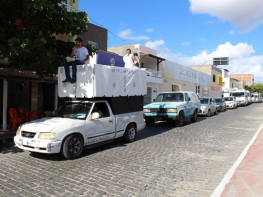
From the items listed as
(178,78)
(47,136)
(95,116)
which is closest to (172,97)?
(95,116)

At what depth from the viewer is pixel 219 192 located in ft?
13.0

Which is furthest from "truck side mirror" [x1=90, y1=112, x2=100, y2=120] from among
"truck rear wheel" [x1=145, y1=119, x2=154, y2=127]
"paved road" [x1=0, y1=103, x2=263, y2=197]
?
"truck rear wheel" [x1=145, y1=119, x2=154, y2=127]

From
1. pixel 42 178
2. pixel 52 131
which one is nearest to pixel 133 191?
pixel 42 178

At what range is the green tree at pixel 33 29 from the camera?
662cm

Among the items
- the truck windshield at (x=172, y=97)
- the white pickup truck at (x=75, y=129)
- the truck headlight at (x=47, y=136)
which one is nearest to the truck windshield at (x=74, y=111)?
the white pickup truck at (x=75, y=129)

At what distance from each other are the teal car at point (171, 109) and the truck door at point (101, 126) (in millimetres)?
4794

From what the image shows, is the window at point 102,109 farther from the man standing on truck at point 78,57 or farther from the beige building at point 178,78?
the beige building at point 178,78

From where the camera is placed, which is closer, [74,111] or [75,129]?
[75,129]

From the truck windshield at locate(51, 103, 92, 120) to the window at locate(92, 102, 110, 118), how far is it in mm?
212

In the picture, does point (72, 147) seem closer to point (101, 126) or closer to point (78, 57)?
point (101, 126)

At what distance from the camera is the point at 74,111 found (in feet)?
22.3

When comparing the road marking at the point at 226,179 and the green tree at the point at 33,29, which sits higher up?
the green tree at the point at 33,29

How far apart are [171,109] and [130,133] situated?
3.93 metres

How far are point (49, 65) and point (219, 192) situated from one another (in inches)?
253
